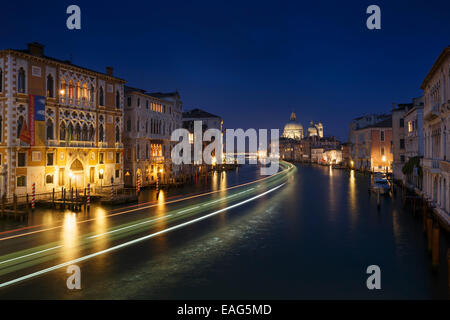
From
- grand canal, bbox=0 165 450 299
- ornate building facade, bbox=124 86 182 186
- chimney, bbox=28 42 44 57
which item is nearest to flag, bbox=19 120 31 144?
chimney, bbox=28 42 44 57

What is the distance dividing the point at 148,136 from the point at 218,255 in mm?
36969

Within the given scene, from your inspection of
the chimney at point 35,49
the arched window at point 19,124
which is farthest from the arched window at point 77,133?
the chimney at point 35,49

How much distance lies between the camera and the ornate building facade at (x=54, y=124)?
30062mm

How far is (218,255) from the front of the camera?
15.6 meters

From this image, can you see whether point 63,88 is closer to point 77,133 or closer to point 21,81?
point 21,81

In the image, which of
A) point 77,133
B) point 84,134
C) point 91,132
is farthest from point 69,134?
point 91,132

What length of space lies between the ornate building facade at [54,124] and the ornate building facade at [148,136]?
455 centimetres

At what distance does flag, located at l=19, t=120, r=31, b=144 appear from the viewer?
99.4 feet

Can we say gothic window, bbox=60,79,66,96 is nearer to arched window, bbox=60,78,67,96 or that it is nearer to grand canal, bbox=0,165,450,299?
arched window, bbox=60,78,67,96

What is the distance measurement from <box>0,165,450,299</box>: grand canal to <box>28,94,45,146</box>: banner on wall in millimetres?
8837

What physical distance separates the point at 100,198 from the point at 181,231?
16.7m

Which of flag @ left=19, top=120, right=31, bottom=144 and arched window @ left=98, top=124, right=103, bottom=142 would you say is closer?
flag @ left=19, top=120, right=31, bottom=144
